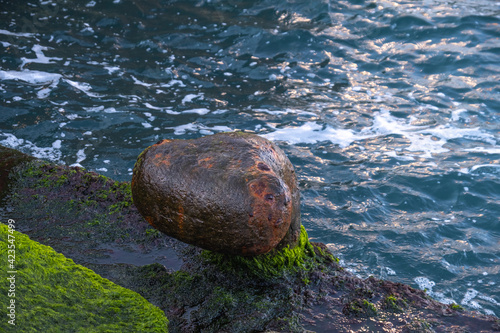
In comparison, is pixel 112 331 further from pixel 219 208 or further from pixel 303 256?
pixel 303 256

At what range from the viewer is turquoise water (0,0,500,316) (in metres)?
5.43

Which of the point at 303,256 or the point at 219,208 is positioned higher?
the point at 219,208

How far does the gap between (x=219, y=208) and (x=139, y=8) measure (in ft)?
30.7

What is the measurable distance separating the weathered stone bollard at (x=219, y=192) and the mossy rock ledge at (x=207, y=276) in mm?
382

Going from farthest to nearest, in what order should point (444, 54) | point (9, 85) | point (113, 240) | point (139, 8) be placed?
point (139, 8), point (444, 54), point (9, 85), point (113, 240)

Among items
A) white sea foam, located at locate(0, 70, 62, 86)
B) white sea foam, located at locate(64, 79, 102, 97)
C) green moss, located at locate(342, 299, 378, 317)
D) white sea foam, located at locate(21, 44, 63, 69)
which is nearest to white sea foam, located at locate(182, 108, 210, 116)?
white sea foam, located at locate(64, 79, 102, 97)

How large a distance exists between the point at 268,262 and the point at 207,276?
47 centimetres

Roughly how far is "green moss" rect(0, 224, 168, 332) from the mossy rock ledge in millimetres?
73

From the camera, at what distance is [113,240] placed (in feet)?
12.0

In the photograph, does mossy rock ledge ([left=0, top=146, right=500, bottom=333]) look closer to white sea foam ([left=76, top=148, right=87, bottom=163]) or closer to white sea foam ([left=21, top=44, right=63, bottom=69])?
white sea foam ([left=76, top=148, right=87, bottom=163])

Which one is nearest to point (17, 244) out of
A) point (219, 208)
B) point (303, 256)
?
point (219, 208)

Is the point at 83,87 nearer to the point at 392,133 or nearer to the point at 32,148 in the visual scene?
the point at 32,148

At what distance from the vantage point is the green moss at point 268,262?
3266 mm

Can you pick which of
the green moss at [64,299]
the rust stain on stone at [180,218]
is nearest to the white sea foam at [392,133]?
the rust stain on stone at [180,218]
